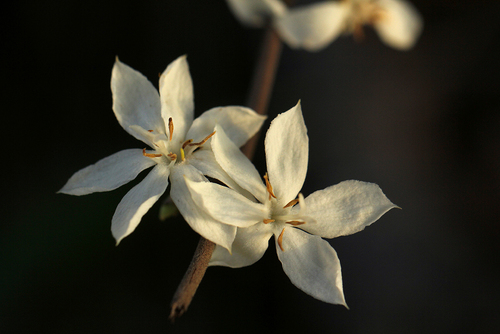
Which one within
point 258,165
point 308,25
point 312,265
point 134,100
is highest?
point 308,25

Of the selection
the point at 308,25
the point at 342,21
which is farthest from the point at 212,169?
the point at 342,21

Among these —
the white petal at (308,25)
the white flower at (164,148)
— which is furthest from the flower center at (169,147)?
the white petal at (308,25)

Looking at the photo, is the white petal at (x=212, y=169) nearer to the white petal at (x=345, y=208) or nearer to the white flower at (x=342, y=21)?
the white petal at (x=345, y=208)

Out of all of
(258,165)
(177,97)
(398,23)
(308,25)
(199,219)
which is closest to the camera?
(199,219)

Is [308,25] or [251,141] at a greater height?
[308,25]

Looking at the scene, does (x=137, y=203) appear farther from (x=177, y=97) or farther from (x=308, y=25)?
(x=308, y=25)

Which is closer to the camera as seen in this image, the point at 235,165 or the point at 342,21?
the point at 235,165
